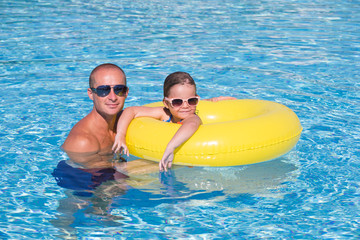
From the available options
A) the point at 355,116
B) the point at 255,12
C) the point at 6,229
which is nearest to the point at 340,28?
the point at 255,12

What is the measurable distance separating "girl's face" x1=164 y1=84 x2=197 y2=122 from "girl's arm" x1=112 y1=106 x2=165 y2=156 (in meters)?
0.36

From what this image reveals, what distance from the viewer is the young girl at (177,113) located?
14.7 ft

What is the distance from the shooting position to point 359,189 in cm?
453

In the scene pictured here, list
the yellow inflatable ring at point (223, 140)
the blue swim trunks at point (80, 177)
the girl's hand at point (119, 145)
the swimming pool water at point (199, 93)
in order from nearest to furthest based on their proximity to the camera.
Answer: the swimming pool water at point (199, 93) < the blue swim trunks at point (80, 177) < the yellow inflatable ring at point (223, 140) < the girl's hand at point (119, 145)

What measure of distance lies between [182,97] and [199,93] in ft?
9.37

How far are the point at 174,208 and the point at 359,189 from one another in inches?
62.9

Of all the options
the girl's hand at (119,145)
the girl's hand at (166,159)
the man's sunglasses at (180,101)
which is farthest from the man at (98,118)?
the girl's hand at (166,159)

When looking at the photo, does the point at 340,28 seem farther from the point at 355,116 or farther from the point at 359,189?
the point at 359,189

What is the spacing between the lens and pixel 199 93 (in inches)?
298

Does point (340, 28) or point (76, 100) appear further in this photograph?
point (340, 28)

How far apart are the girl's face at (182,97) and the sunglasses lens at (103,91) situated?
1.82 feet

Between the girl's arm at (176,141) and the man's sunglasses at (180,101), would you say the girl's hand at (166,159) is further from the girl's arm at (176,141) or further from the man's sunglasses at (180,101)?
the man's sunglasses at (180,101)

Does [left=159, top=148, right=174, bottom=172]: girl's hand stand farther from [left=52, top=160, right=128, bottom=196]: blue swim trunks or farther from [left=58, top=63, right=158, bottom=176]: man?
[left=52, top=160, right=128, bottom=196]: blue swim trunks

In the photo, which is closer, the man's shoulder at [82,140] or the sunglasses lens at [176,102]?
the man's shoulder at [82,140]
